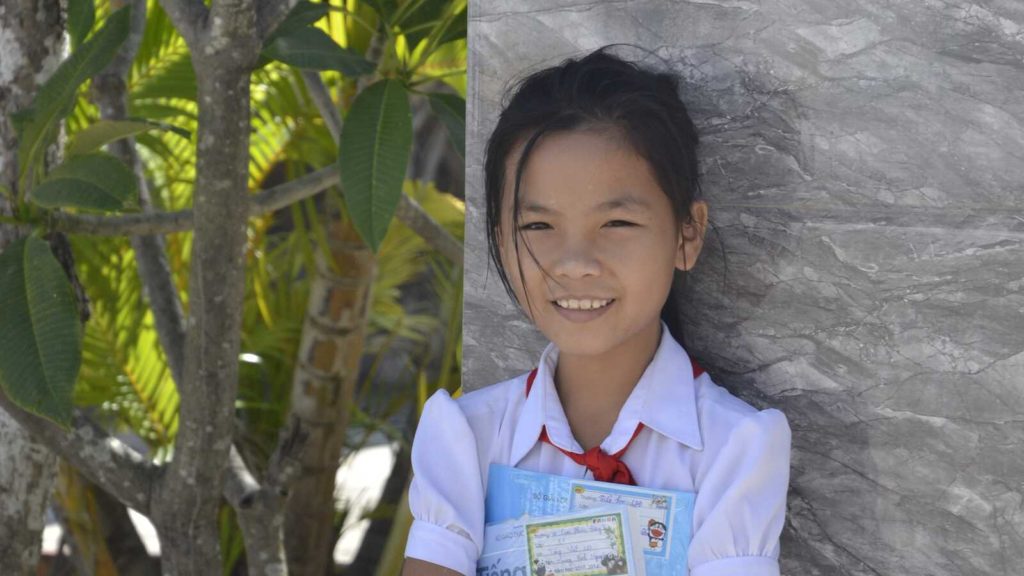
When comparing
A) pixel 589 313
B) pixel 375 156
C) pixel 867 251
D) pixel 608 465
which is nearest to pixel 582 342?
pixel 589 313

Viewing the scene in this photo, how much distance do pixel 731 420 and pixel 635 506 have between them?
0.49 ft

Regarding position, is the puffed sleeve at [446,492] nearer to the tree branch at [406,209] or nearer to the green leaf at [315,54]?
the green leaf at [315,54]

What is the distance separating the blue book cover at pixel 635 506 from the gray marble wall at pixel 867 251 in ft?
0.82

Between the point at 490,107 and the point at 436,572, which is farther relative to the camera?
the point at 490,107

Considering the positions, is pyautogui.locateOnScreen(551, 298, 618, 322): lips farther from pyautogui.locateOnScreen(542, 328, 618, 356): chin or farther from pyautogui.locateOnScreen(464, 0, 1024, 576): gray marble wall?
pyautogui.locateOnScreen(464, 0, 1024, 576): gray marble wall

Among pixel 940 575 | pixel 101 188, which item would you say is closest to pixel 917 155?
pixel 940 575

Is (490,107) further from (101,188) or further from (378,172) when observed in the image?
(101,188)

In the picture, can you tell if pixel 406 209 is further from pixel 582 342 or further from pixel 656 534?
pixel 656 534

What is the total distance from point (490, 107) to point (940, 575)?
32.5 inches

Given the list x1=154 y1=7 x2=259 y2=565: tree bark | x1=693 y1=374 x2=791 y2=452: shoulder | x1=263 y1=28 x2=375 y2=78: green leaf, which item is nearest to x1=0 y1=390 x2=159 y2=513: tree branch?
x1=154 y1=7 x2=259 y2=565: tree bark

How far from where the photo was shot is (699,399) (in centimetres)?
152

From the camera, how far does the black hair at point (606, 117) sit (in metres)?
1.47

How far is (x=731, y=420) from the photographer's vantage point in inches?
57.4

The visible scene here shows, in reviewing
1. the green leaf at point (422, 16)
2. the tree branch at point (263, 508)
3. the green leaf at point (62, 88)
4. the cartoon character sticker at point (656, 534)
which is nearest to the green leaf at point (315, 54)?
the green leaf at point (422, 16)
